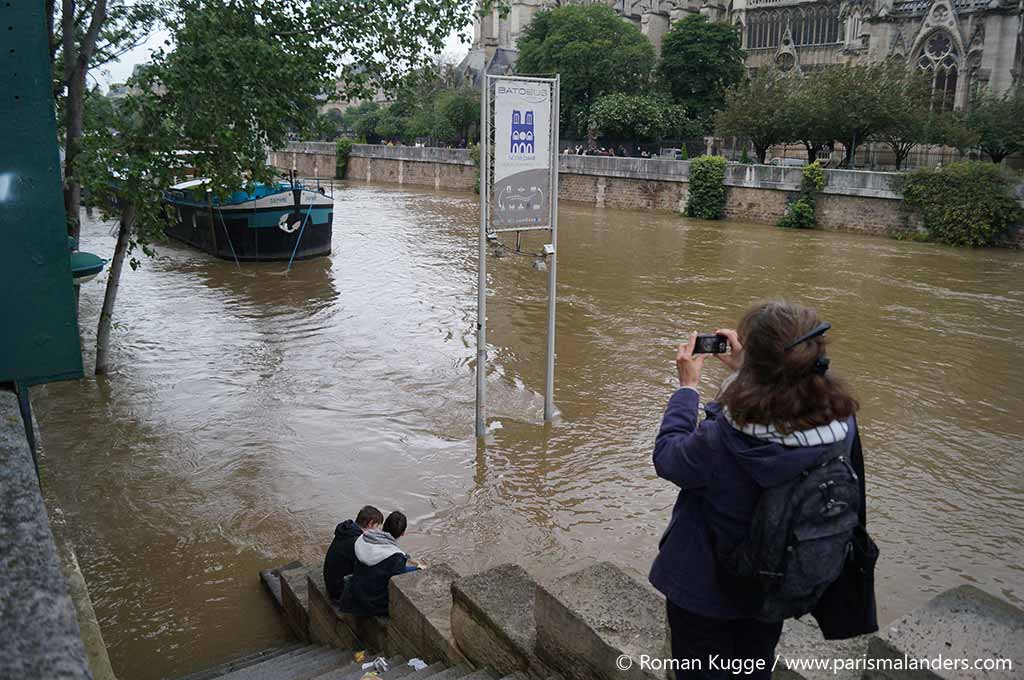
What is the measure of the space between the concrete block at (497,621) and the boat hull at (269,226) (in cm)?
1925

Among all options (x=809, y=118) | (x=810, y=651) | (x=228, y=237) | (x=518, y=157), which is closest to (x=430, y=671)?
(x=810, y=651)

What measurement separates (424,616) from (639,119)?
4392 cm

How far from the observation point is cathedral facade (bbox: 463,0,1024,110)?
39.6 meters

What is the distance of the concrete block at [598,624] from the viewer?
9.73ft

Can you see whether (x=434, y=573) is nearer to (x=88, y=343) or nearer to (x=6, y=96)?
(x=6, y=96)

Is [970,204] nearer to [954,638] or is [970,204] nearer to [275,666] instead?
[275,666]

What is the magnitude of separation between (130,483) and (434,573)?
4.78m

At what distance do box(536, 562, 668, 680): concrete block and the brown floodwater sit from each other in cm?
299

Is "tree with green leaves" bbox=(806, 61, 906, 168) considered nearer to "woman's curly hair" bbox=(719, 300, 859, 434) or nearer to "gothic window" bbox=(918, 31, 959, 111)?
"gothic window" bbox=(918, 31, 959, 111)

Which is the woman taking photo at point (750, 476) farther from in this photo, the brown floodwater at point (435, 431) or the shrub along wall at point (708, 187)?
the shrub along wall at point (708, 187)

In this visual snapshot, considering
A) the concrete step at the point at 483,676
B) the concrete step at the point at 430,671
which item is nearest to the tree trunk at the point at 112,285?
the concrete step at the point at 430,671

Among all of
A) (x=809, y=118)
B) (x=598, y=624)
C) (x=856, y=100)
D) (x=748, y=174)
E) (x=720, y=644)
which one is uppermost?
(x=856, y=100)

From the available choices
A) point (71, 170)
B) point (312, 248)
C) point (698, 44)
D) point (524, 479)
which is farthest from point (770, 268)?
point (698, 44)

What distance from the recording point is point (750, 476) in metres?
2.22
